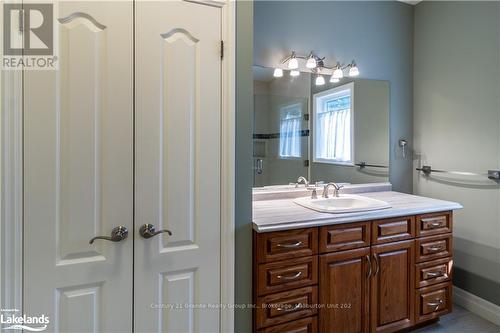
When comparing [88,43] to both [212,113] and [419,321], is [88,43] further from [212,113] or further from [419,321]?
[419,321]

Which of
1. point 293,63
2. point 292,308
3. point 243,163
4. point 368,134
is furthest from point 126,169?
point 368,134

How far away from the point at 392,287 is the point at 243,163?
1.34 meters

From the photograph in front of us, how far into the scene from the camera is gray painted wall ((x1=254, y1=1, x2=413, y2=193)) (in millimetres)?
2248

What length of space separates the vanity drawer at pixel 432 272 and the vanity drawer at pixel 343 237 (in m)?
0.54

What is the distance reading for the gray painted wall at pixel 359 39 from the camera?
2.25m

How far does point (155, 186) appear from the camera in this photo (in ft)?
4.50

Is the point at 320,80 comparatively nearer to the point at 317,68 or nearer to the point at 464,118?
the point at 317,68

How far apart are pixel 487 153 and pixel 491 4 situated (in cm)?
115

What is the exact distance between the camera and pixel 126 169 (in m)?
1.32

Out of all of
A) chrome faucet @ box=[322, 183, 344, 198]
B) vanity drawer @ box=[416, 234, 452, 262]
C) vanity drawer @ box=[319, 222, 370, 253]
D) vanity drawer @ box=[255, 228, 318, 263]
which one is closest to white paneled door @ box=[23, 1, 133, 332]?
vanity drawer @ box=[255, 228, 318, 263]

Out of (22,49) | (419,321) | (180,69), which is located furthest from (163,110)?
(419,321)

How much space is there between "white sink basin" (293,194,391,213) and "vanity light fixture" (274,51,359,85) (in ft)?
3.22

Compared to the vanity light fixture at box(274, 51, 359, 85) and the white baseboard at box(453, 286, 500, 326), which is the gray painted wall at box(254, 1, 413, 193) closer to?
the vanity light fixture at box(274, 51, 359, 85)

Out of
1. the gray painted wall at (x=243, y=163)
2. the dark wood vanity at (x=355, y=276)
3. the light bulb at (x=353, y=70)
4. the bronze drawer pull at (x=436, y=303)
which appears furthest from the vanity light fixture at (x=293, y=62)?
the bronze drawer pull at (x=436, y=303)
